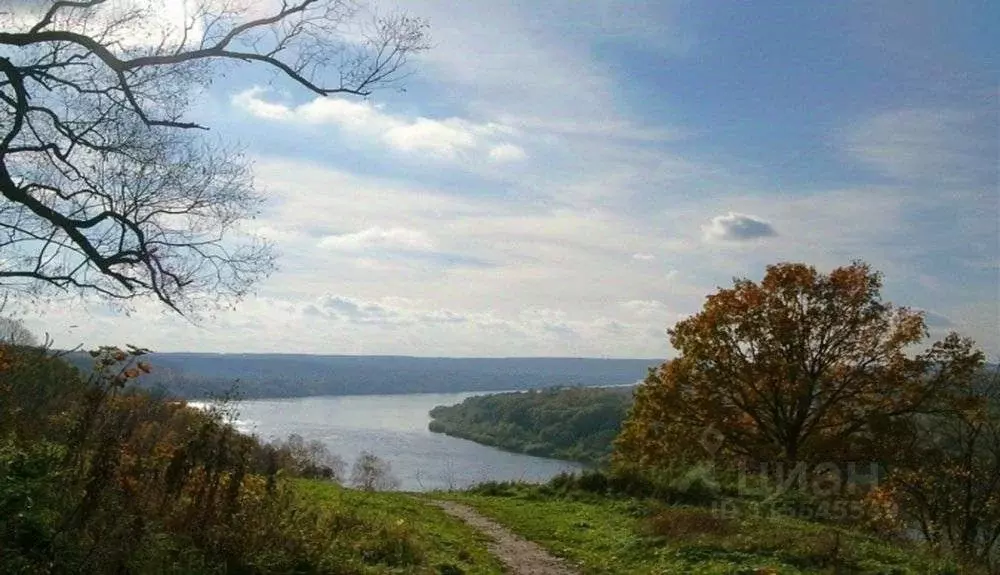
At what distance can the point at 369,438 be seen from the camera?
7806cm

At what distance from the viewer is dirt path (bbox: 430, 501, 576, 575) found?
35.6ft

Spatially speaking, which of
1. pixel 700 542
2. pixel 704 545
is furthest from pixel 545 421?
pixel 704 545

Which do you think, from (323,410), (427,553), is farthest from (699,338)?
(323,410)

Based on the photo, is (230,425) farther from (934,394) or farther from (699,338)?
(934,394)

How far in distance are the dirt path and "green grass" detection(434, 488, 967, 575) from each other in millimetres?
238

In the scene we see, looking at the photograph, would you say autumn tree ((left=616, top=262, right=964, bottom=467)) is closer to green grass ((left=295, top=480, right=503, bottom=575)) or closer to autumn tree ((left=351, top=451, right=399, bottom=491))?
→ green grass ((left=295, top=480, right=503, bottom=575))

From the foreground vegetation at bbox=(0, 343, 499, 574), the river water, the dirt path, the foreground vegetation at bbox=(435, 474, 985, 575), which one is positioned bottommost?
the river water

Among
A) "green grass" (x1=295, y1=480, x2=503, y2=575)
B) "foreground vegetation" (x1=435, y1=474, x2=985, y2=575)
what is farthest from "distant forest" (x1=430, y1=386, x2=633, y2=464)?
"green grass" (x1=295, y1=480, x2=503, y2=575)

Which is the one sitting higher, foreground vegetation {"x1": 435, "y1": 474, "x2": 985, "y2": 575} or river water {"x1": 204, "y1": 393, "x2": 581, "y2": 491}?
foreground vegetation {"x1": 435, "y1": 474, "x2": 985, "y2": 575}

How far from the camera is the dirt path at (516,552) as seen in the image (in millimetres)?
10844

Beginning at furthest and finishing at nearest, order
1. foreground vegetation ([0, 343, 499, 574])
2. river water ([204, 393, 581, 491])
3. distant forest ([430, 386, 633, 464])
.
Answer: distant forest ([430, 386, 633, 464])
river water ([204, 393, 581, 491])
foreground vegetation ([0, 343, 499, 574])

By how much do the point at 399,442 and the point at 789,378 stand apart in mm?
57285

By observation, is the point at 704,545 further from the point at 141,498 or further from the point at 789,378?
the point at 789,378

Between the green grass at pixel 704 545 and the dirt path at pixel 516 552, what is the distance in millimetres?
238
